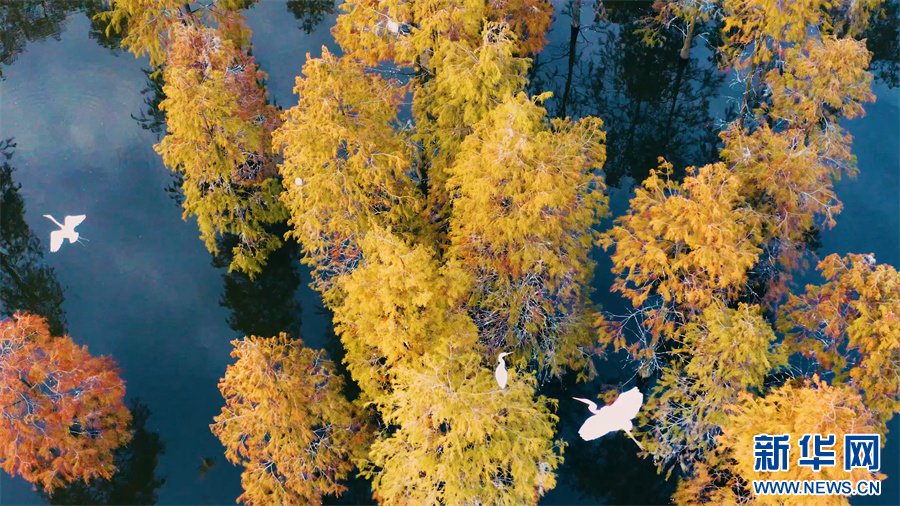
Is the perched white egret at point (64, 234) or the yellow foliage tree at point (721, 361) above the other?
the perched white egret at point (64, 234)

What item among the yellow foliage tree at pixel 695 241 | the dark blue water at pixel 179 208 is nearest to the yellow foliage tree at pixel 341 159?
the yellow foliage tree at pixel 695 241

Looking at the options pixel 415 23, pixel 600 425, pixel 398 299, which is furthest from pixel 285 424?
pixel 415 23

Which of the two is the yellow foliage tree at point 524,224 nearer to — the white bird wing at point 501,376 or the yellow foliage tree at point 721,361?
the white bird wing at point 501,376

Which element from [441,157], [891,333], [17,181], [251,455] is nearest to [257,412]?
[251,455]

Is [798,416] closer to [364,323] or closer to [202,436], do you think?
[364,323]

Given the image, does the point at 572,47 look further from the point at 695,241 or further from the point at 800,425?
the point at 800,425

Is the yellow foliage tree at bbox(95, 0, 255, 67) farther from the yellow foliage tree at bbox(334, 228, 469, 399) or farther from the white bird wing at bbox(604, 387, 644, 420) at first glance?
the white bird wing at bbox(604, 387, 644, 420)
